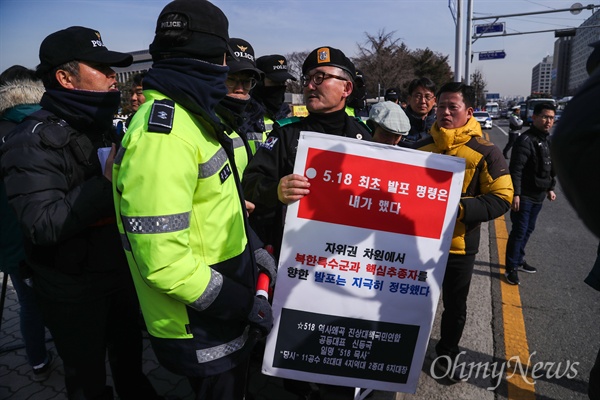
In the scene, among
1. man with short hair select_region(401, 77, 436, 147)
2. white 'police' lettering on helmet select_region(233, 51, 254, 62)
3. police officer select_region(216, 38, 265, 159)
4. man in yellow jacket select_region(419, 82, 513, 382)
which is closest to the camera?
man in yellow jacket select_region(419, 82, 513, 382)

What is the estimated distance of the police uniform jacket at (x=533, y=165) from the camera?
4203 millimetres

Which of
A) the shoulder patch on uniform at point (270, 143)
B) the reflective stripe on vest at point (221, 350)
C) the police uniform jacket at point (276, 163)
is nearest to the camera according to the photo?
the reflective stripe on vest at point (221, 350)

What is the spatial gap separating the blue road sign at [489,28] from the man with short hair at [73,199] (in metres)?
23.5

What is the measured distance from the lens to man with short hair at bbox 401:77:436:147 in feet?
15.6

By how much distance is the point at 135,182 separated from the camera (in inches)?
47.5

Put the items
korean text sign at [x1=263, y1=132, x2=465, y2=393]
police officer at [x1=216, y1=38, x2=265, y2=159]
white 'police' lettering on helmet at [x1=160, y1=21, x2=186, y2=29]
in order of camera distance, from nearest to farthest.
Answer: white 'police' lettering on helmet at [x1=160, y1=21, x2=186, y2=29] < korean text sign at [x1=263, y1=132, x2=465, y2=393] < police officer at [x1=216, y1=38, x2=265, y2=159]

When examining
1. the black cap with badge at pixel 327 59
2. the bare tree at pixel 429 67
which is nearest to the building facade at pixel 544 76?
the bare tree at pixel 429 67

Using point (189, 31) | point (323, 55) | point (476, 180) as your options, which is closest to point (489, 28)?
point (476, 180)

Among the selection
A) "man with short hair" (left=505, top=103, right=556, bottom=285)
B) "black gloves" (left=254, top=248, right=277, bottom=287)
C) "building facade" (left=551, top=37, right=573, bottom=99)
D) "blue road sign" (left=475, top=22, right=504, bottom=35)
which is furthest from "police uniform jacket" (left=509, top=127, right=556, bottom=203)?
"building facade" (left=551, top=37, right=573, bottom=99)

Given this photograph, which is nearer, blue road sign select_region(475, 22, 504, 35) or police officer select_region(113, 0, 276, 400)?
police officer select_region(113, 0, 276, 400)

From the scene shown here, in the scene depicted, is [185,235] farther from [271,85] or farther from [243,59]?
[271,85]

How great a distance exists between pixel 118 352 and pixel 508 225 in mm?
6071

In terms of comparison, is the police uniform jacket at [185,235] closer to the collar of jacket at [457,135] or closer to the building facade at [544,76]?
the collar of jacket at [457,135]

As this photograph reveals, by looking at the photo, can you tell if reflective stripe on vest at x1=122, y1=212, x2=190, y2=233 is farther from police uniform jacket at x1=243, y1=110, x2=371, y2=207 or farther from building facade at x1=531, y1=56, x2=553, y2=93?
building facade at x1=531, y1=56, x2=553, y2=93
